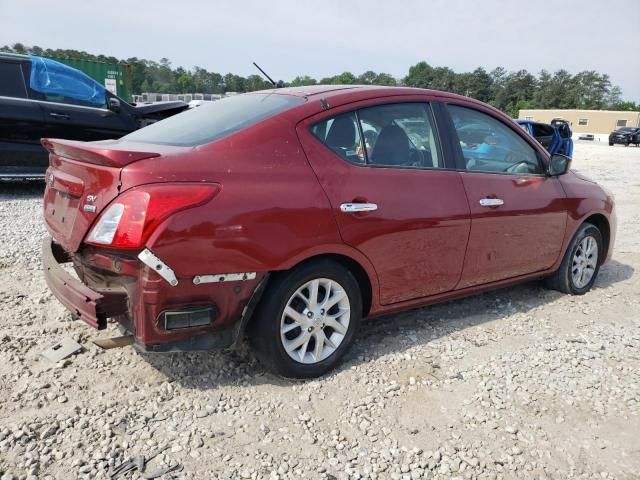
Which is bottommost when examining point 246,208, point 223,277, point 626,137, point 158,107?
point 626,137

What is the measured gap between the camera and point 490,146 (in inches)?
160

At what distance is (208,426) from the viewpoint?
2.66 m

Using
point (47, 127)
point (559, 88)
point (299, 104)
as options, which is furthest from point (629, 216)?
point (559, 88)

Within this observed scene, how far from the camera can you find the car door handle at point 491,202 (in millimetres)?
3734

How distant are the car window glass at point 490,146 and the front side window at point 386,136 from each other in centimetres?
29

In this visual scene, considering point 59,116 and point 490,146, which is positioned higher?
point 490,146

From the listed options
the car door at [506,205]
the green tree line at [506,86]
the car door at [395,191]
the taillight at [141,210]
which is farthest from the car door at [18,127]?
the green tree line at [506,86]

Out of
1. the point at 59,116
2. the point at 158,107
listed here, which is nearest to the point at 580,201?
the point at 158,107

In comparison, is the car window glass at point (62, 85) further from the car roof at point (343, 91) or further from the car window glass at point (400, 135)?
the car window glass at point (400, 135)

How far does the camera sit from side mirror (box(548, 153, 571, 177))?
430cm

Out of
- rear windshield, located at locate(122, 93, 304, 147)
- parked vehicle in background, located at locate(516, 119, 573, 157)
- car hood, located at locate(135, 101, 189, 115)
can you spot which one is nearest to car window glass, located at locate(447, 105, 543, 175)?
rear windshield, located at locate(122, 93, 304, 147)

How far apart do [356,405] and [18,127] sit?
21.9 ft

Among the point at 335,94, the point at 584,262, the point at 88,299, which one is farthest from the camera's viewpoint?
the point at 584,262

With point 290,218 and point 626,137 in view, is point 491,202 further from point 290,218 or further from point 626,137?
point 626,137
